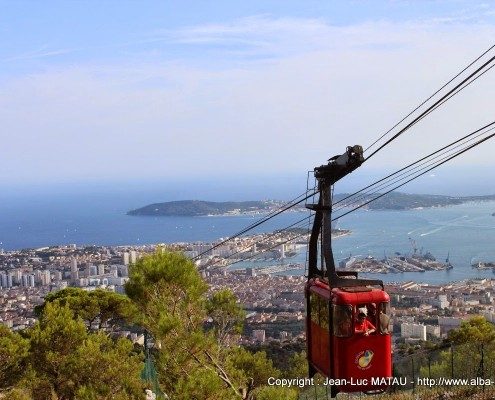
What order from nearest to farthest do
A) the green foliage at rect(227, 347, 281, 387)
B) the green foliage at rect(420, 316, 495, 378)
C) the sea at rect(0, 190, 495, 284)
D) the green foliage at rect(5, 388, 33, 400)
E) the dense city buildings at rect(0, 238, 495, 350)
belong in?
1. the green foliage at rect(5, 388, 33, 400)
2. the green foliage at rect(227, 347, 281, 387)
3. the green foliage at rect(420, 316, 495, 378)
4. the dense city buildings at rect(0, 238, 495, 350)
5. the sea at rect(0, 190, 495, 284)

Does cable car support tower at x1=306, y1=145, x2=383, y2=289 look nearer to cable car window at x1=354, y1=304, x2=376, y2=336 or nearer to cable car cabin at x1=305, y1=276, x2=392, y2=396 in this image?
cable car cabin at x1=305, y1=276, x2=392, y2=396

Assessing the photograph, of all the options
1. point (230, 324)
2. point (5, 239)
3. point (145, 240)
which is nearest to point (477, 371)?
point (230, 324)

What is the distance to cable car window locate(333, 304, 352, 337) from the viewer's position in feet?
17.8

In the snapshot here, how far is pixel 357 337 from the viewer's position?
5543 millimetres

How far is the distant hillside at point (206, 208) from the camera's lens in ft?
315

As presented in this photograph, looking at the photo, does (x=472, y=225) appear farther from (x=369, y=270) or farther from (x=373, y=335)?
(x=373, y=335)

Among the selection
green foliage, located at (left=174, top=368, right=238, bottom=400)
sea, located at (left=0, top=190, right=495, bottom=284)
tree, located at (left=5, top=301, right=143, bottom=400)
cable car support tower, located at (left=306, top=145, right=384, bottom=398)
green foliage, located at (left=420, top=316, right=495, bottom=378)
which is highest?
cable car support tower, located at (left=306, top=145, right=384, bottom=398)

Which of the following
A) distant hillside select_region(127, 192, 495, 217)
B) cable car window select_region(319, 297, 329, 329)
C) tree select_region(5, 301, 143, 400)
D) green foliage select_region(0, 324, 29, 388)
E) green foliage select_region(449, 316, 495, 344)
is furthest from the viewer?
distant hillside select_region(127, 192, 495, 217)

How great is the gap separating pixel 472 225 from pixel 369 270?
98.1 ft

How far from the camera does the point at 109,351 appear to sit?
9695 millimetres

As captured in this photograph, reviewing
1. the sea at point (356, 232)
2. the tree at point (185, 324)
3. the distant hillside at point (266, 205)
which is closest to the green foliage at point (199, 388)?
the tree at point (185, 324)

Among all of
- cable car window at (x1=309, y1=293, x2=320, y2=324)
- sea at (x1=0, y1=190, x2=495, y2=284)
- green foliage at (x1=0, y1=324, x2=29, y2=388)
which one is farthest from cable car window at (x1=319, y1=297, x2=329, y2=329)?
sea at (x1=0, y1=190, x2=495, y2=284)

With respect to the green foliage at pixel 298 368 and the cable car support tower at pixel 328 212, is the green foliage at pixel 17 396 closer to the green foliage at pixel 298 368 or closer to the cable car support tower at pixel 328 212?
the cable car support tower at pixel 328 212

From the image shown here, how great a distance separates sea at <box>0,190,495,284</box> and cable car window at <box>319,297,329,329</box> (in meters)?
43.3
